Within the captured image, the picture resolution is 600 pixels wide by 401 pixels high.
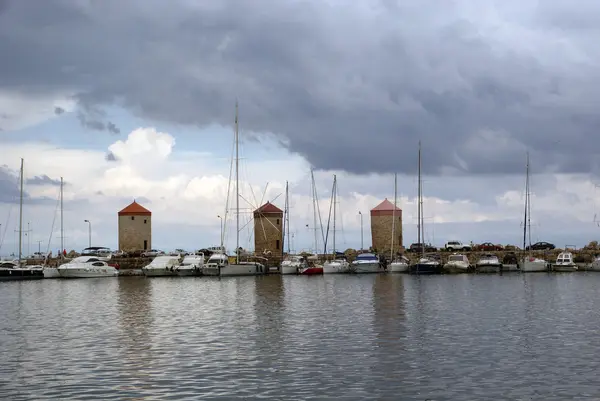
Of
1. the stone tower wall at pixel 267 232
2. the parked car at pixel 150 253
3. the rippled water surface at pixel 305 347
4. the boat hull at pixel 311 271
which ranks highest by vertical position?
the stone tower wall at pixel 267 232

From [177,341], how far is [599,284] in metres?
51.1

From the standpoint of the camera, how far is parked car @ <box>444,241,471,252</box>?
116062 mm

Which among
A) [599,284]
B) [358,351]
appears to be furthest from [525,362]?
[599,284]

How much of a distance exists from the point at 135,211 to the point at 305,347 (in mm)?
94295

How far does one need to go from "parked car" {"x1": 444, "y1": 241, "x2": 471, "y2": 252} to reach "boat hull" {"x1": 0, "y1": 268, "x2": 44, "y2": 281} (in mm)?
60162

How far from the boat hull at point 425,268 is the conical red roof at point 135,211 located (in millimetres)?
48942

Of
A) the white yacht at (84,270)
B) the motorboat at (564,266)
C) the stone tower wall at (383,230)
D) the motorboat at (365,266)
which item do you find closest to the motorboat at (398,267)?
the motorboat at (365,266)

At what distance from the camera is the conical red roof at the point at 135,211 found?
398 feet

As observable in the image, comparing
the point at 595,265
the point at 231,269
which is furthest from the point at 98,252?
the point at 595,265

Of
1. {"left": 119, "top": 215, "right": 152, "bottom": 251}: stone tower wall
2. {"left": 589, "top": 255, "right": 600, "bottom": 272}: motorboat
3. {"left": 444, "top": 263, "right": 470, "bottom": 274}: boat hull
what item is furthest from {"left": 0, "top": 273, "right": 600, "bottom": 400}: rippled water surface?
{"left": 119, "top": 215, "right": 152, "bottom": 251}: stone tower wall

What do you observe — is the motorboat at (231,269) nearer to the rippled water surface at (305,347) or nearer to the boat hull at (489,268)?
the boat hull at (489,268)

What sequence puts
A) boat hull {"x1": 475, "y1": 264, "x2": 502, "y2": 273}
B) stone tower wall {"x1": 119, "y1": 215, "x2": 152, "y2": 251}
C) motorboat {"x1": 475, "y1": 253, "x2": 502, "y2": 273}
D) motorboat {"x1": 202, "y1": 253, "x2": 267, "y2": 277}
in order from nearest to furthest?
motorboat {"x1": 202, "y1": 253, "x2": 267, "y2": 277}
motorboat {"x1": 475, "y1": 253, "x2": 502, "y2": 273}
boat hull {"x1": 475, "y1": 264, "x2": 502, "y2": 273}
stone tower wall {"x1": 119, "y1": 215, "x2": 152, "y2": 251}

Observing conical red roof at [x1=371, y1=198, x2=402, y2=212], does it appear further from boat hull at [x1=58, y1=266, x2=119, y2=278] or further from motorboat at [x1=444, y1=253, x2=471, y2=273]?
boat hull at [x1=58, y1=266, x2=119, y2=278]

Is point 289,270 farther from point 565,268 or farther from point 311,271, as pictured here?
point 565,268
